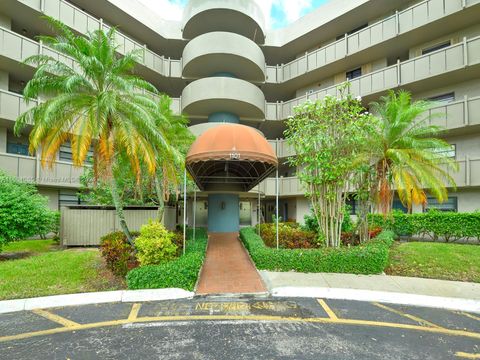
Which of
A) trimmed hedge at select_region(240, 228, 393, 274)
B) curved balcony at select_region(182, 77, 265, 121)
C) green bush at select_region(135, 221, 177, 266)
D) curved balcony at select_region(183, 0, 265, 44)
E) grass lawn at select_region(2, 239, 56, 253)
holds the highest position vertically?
curved balcony at select_region(183, 0, 265, 44)

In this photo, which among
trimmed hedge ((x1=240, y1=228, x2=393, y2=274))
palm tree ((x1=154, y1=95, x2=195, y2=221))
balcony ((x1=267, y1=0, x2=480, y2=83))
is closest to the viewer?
trimmed hedge ((x1=240, y1=228, x2=393, y2=274))

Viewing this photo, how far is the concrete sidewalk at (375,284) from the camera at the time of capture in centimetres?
650

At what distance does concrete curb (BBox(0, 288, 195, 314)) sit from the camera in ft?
18.4

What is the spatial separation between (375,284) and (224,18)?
66.6 feet

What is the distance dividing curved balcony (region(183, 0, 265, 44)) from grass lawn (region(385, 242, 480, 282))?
1863 centimetres

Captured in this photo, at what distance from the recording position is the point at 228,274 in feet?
25.4

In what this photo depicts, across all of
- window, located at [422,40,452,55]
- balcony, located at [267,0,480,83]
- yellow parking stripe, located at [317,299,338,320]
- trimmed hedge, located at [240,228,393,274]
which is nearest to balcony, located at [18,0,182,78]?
balcony, located at [267,0,480,83]

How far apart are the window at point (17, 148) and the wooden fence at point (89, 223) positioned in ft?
22.4

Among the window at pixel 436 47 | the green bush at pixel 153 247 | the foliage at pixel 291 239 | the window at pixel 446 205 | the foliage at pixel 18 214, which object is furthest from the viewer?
the window at pixel 436 47

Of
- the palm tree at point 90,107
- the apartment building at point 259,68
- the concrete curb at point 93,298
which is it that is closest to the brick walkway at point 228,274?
the concrete curb at point 93,298

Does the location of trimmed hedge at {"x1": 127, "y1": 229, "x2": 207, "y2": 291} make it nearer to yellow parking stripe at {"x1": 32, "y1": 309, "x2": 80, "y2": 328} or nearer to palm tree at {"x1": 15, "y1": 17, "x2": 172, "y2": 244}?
yellow parking stripe at {"x1": 32, "y1": 309, "x2": 80, "y2": 328}

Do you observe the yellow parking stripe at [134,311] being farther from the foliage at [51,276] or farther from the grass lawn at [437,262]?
the grass lawn at [437,262]

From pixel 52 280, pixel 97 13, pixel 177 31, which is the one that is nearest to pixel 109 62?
pixel 52 280

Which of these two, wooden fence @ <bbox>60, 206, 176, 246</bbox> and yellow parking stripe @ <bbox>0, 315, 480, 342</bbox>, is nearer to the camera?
yellow parking stripe @ <bbox>0, 315, 480, 342</bbox>
